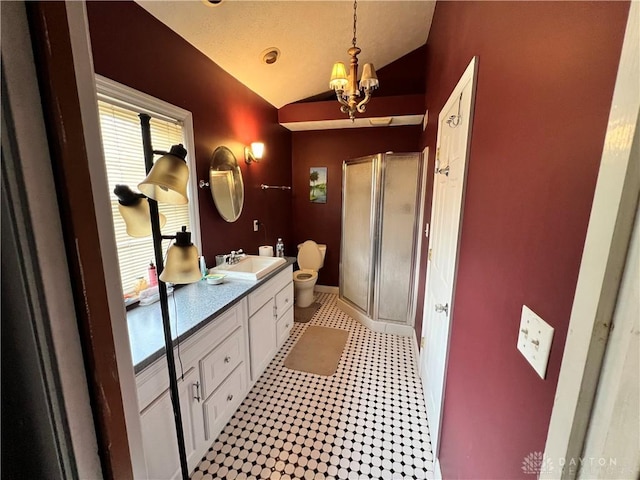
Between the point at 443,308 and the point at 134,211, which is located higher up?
the point at 134,211

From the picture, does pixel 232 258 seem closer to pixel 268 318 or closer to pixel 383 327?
pixel 268 318

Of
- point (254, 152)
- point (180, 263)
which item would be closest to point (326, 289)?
point (254, 152)

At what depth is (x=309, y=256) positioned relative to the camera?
3.69 metres

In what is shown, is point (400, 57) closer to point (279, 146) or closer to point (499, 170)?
point (279, 146)

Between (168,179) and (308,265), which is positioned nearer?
(168,179)

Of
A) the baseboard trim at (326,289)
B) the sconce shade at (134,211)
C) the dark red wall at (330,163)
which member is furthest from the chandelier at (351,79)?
the baseboard trim at (326,289)

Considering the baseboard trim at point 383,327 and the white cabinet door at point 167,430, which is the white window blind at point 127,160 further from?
the baseboard trim at point 383,327

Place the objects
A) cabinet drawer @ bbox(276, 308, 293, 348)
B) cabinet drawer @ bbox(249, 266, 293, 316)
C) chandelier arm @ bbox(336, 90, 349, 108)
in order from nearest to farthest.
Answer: chandelier arm @ bbox(336, 90, 349, 108) → cabinet drawer @ bbox(249, 266, 293, 316) → cabinet drawer @ bbox(276, 308, 293, 348)

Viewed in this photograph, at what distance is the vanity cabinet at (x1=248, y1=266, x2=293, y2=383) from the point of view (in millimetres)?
1927

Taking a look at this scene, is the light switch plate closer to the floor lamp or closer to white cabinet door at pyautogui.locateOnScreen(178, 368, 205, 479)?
the floor lamp

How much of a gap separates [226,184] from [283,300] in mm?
1170

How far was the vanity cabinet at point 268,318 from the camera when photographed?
1.93 meters

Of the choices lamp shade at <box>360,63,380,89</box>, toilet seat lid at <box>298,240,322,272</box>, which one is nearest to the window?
lamp shade at <box>360,63,380,89</box>

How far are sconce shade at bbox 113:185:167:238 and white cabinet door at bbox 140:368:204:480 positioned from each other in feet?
2.40
